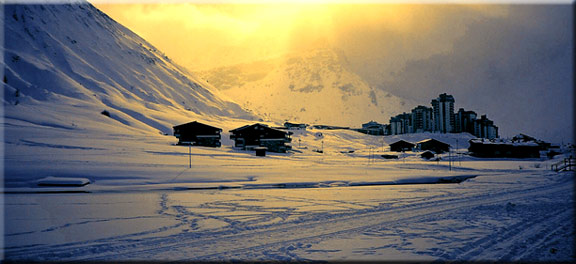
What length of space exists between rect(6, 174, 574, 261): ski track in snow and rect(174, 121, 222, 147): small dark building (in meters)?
44.4

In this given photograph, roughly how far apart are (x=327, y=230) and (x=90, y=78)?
10401cm

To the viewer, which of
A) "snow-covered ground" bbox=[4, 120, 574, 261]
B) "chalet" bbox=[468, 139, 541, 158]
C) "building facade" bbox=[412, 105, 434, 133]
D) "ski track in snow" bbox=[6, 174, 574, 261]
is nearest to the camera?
"ski track in snow" bbox=[6, 174, 574, 261]

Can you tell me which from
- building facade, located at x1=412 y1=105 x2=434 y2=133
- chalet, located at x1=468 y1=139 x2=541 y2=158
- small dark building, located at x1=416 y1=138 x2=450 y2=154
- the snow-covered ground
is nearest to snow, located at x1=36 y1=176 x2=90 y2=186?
the snow-covered ground

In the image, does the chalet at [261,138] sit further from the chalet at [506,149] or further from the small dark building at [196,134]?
the chalet at [506,149]

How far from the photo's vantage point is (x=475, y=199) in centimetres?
1934

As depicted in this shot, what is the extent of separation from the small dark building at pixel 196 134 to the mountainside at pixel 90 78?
34.0 ft

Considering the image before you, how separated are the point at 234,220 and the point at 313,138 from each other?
98687 millimetres

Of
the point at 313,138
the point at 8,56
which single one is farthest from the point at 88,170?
the point at 313,138

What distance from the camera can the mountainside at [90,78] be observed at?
7131 cm

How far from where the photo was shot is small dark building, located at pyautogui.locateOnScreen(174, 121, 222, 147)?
6216cm

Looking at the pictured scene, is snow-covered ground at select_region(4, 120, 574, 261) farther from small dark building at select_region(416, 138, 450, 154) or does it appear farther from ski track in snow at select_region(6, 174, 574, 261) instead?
small dark building at select_region(416, 138, 450, 154)

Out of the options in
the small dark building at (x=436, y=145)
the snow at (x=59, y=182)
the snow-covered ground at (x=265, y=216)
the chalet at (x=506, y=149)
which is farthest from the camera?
the small dark building at (x=436, y=145)

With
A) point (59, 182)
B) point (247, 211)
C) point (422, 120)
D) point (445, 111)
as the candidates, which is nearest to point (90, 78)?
point (59, 182)

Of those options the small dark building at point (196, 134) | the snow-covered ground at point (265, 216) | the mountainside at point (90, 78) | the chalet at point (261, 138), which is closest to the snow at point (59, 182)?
the snow-covered ground at point (265, 216)
